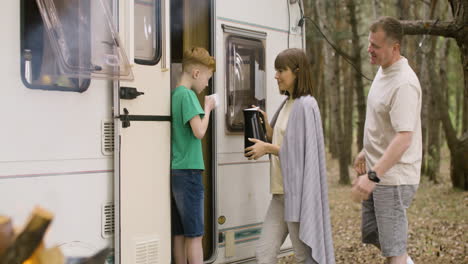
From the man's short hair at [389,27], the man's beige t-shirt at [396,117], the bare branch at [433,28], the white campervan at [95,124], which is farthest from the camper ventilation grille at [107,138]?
the bare branch at [433,28]

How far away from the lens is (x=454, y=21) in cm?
599

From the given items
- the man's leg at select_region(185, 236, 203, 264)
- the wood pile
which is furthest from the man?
the wood pile

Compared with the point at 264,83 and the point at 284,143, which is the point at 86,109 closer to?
the point at 284,143

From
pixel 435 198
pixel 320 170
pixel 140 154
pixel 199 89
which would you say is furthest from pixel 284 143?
pixel 435 198

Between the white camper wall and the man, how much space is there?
1644mm

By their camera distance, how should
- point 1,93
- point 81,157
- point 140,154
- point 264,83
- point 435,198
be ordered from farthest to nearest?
point 435,198, point 264,83, point 140,154, point 81,157, point 1,93

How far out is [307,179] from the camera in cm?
382

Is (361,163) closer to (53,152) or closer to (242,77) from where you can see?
(242,77)

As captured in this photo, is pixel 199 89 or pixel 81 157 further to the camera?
pixel 199 89

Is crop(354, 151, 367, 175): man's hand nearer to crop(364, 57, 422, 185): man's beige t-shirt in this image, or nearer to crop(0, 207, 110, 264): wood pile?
crop(364, 57, 422, 185): man's beige t-shirt

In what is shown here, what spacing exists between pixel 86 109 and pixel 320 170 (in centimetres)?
170

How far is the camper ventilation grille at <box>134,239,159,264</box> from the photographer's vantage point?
3.59 meters

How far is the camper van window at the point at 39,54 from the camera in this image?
9.99 ft

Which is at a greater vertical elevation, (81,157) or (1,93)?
(1,93)
